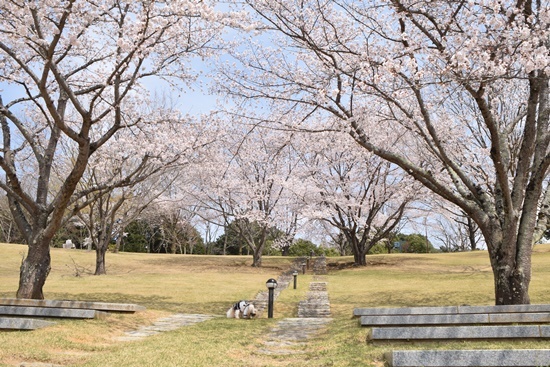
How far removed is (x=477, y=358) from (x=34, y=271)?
9.51 m

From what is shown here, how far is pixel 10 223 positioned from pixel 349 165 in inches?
1281

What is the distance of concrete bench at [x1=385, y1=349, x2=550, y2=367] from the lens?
4047 mm

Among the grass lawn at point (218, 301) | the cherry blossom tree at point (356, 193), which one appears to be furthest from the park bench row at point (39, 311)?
the cherry blossom tree at point (356, 193)

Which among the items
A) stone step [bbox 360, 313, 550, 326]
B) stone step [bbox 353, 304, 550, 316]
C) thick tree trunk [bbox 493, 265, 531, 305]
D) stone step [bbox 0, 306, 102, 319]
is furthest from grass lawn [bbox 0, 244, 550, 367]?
thick tree trunk [bbox 493, 265, 531, 305]

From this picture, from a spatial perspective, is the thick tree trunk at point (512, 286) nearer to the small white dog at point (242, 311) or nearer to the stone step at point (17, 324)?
the small white dog at point (242, 311)

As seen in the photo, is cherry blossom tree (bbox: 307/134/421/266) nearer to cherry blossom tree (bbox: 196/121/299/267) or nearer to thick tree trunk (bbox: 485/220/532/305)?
cherry blossom tree (bbox: 196/121/299/267)

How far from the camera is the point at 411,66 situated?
27.5ft

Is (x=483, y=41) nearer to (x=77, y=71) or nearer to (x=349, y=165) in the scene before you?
(x=77, y=71)

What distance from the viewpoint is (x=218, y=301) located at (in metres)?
14.3

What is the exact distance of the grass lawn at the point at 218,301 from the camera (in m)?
5.85

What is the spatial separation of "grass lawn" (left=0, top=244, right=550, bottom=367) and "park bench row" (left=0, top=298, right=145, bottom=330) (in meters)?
0.24

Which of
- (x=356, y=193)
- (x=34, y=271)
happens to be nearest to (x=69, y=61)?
(x=34, y=271)

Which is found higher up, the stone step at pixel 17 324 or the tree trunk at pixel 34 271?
the tree trunk at pixel 34 271

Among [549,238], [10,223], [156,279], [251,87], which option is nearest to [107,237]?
[156,279]
